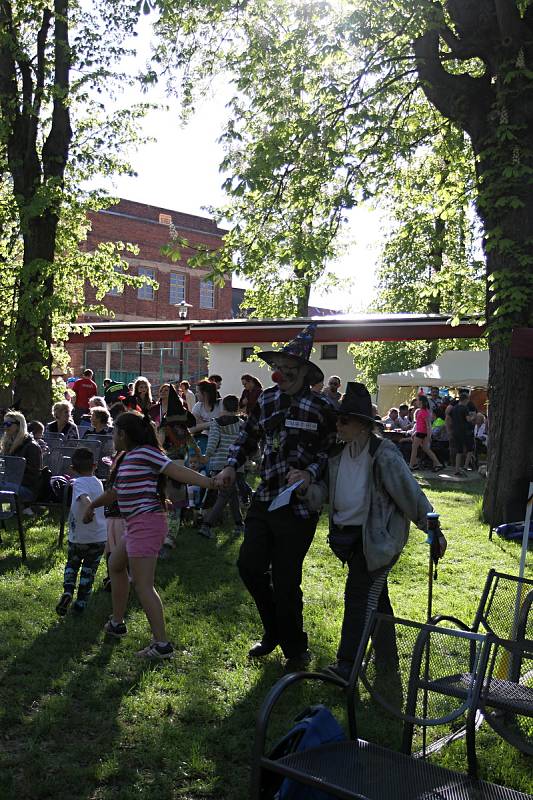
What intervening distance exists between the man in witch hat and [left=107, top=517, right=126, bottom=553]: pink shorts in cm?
165

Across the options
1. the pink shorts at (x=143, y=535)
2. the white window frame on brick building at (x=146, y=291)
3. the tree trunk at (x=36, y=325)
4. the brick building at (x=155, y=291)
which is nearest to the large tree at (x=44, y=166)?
the tree trunk at (x=36, y=325)

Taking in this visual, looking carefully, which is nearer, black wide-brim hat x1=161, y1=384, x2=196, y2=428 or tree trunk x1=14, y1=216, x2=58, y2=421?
black wide-brim hat x1=161, y1=384, x2=196, y2=428

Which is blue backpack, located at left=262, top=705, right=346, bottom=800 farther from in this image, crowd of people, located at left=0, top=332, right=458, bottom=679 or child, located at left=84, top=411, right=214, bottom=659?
child, located at left=84, top=411, right=214, bottom=659

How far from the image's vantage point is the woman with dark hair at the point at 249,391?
13377 millimetres

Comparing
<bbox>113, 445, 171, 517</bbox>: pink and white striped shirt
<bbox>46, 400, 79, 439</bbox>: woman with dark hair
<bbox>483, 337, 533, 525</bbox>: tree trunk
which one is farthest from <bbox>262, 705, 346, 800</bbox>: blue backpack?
<bbox>46, 400, 79, 439</bbox>: woman with dark hair

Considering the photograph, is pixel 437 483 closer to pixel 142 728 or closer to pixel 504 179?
pixel 504 179

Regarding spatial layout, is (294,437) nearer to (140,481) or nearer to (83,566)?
(140,481)

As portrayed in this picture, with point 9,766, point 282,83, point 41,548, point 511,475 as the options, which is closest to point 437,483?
point 511,475

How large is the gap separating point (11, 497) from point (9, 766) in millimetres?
5054

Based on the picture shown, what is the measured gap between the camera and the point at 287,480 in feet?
18.0

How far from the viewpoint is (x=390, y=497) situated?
538cm

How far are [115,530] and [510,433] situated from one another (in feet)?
21.5

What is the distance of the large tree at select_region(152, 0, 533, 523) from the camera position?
11.4 meters

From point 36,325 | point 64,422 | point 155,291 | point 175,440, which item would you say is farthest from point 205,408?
point 155,291
